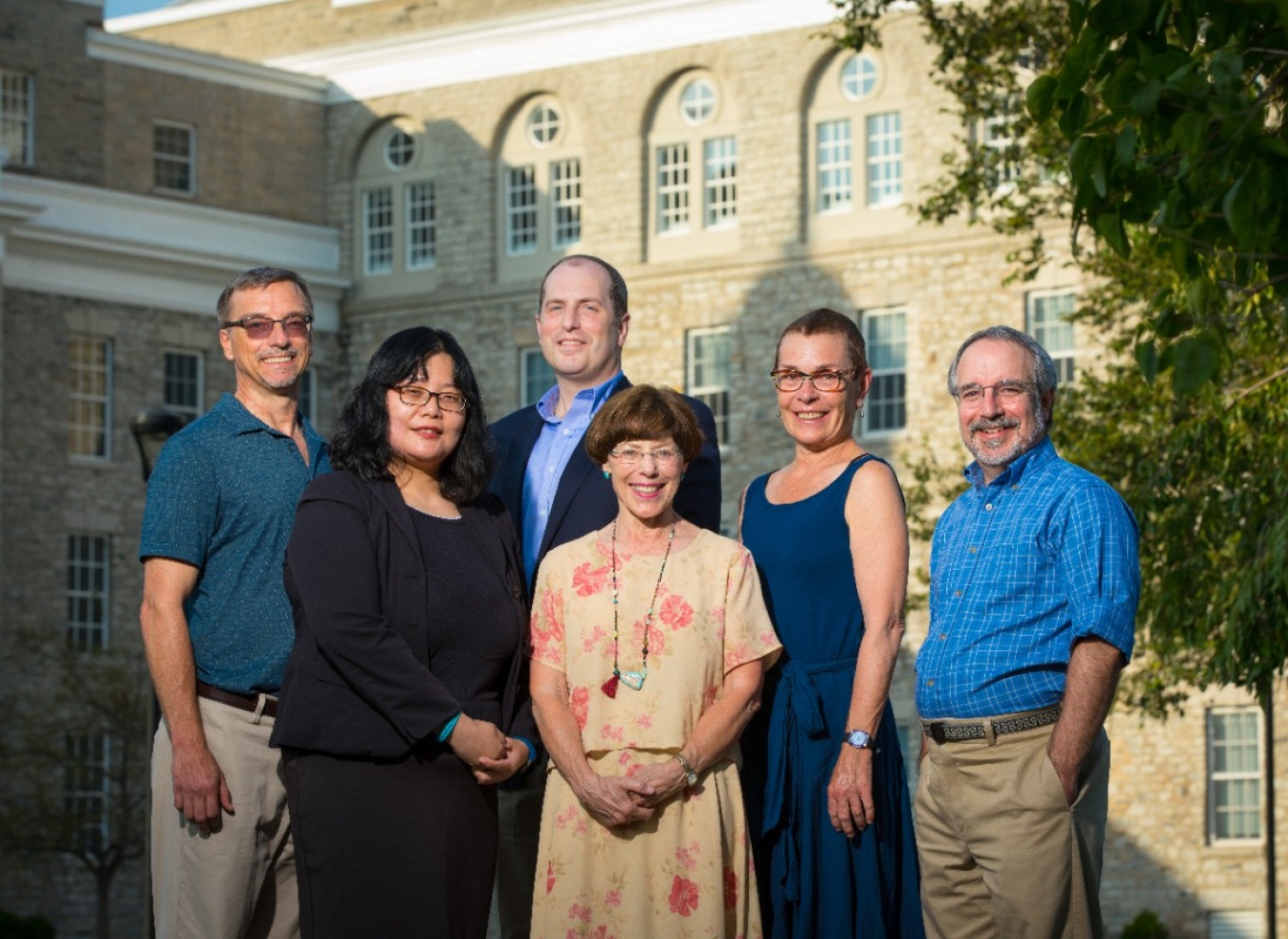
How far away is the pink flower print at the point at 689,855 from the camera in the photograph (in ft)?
22.9

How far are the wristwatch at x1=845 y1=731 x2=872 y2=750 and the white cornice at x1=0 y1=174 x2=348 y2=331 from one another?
94.5ft

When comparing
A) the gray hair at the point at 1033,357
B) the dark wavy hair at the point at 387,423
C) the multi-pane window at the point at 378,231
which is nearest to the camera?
the dark wavy hair at the point at 387,423

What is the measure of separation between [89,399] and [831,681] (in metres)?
29.7

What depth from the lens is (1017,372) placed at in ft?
24.3

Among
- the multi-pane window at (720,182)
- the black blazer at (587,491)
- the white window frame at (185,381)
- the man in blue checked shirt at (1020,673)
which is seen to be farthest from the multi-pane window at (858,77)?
the man in blue checked shirt at (1020,673)

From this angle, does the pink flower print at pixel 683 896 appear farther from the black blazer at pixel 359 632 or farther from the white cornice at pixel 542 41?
the white cornice at pixel 542 41

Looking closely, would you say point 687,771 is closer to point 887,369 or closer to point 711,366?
point 887,369

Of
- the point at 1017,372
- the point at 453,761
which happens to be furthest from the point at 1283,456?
the point at 453,761

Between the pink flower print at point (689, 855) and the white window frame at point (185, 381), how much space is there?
30053 mm

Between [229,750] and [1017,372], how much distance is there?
2.54m

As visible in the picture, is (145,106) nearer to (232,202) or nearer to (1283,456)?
(232,202)

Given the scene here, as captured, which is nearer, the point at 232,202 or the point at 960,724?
the point at 960,724

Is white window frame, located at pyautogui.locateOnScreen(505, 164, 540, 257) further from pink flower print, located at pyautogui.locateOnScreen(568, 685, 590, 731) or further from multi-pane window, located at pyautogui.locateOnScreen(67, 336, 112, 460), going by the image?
pink flower print, located at pyautogui.locateOnScreen(568, 685, 590, 731)

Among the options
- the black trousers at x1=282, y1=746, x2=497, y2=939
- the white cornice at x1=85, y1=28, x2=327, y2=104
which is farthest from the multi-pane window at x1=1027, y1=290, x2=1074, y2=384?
the black trousers at x1=282, y1=746, x2=497, y2=939
